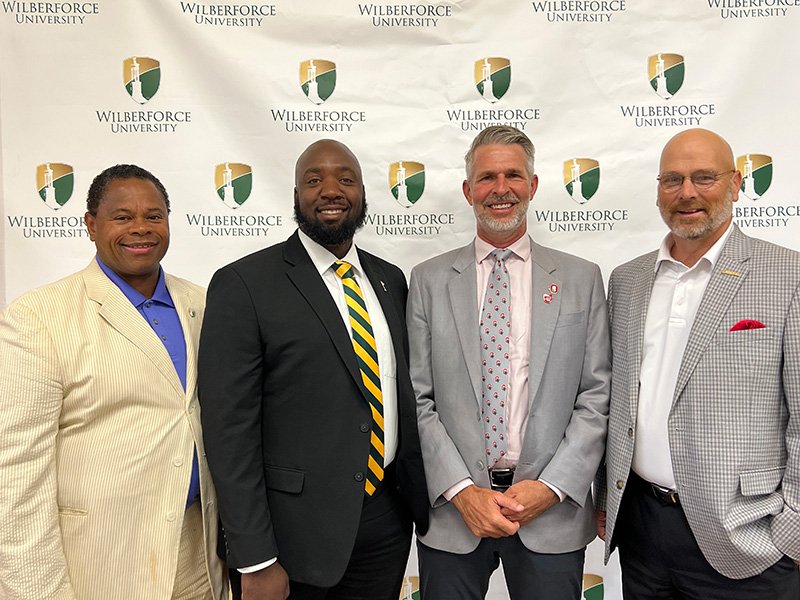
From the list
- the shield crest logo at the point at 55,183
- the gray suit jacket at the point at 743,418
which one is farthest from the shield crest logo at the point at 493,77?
the shield crest logo at the point at 55,183

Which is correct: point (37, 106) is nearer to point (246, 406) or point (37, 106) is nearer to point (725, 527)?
point (246, 406)

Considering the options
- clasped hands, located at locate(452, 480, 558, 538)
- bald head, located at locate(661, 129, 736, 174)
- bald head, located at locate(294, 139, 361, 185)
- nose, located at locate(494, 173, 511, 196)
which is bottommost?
clasped hands, located at locate(452, 480, 558, 538)

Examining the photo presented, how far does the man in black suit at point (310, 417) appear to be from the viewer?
164 cm

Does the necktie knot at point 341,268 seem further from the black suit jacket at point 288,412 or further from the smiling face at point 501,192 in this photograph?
the smiling face at point 501,192

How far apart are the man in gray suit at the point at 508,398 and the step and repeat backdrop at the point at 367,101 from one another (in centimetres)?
82

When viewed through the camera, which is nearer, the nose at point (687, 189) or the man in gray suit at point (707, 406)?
the man in gray suit at point (707, 406)

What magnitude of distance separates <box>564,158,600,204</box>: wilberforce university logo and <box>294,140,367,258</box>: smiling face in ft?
4.22

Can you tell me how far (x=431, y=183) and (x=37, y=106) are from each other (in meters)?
1.93

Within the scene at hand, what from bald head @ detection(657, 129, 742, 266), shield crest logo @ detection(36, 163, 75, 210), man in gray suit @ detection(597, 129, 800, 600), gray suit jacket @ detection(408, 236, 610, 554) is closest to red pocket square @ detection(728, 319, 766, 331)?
man in gray suit @ detection(597, 129, 800, 600)

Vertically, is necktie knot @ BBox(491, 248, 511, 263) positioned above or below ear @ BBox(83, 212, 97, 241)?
below

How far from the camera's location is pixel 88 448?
160cm

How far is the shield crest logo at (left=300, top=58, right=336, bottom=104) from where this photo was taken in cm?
277

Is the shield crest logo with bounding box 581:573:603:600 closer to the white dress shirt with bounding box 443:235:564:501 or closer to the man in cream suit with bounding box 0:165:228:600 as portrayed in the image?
the white dress shirt with bounding box 443:235:564:501

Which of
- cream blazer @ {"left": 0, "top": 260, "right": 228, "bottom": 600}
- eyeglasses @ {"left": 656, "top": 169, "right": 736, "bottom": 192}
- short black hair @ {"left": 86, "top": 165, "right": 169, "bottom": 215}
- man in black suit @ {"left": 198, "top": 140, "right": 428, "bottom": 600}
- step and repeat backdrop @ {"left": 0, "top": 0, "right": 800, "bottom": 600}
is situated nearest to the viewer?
cream blazer @ {"left": 0, "top": 260, "right": 228, "bottom": 600}
